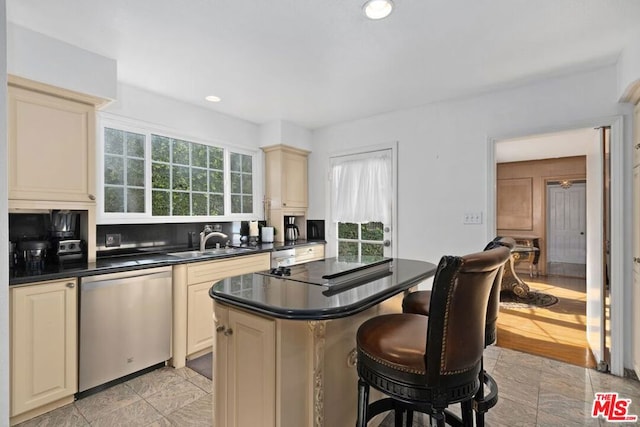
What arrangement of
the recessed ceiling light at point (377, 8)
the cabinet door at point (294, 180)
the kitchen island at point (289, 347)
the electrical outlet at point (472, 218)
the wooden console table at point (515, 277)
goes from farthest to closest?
the wooden console table at point (515, 277), the cabinet door at point (294, 180), the electrical outlet at point (472, 218), the recessed ceiling light at point (377, 8), the kitchen island at point (289, 347)

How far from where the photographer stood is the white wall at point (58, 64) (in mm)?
2031

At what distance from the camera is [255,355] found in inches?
52.9

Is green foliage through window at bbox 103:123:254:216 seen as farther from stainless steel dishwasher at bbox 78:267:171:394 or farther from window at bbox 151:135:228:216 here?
stainless steel dishwasher at bbox 78:267:171:394

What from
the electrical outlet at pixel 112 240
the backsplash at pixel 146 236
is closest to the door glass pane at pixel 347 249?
the backsplash at pixel 146 236

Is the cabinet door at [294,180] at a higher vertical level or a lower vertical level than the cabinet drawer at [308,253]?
higher

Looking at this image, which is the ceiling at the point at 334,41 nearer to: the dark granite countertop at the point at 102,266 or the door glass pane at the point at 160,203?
the door glass pane at the point at 160,203

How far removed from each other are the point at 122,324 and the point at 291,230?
2.44 metres

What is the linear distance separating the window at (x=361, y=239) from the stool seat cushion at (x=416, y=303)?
5.92 ft

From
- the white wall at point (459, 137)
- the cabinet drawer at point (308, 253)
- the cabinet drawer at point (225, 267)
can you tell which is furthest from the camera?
the cabinet drawer at point (308, 253)

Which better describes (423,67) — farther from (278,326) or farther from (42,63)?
(42,63)

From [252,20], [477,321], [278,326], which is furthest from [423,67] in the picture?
[278,326]

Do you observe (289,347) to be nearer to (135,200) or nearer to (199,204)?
(135,200)

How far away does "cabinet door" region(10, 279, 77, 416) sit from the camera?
1873mm

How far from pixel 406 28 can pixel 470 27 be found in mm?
415
